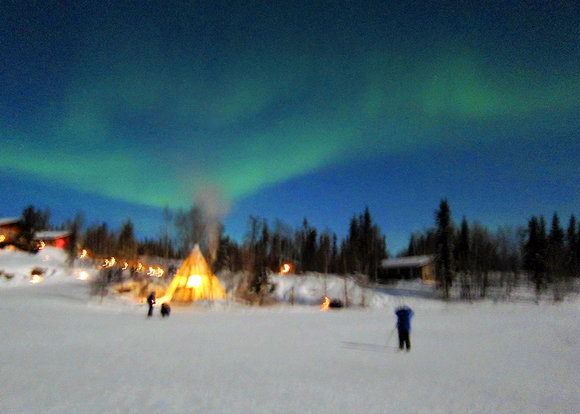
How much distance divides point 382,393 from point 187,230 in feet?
119

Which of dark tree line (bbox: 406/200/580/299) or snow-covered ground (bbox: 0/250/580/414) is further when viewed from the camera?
dark tree line (bbox: 406/200/580/299)

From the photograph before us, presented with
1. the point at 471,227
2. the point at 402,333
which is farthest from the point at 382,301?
the point at 471,227

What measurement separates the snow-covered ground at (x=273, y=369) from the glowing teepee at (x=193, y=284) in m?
11.3

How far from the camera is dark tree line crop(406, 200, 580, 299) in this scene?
145 ft

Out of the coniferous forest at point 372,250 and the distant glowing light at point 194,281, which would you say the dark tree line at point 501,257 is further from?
the distant glowing light at point 194,281

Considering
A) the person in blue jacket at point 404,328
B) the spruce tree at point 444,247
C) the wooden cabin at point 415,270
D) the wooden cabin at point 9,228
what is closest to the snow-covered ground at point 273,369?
the person in blue jacket at point 404,328

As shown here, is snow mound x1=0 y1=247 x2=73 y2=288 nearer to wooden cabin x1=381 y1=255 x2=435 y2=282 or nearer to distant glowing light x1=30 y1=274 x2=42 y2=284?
distant glowing light x1=30 y1=274 x2=42 y2=284

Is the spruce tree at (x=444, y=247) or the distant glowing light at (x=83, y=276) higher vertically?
the spruce tree at (x=444, y=247)

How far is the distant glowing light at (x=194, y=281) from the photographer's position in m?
27.7

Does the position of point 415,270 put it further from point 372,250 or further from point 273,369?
point 273,369

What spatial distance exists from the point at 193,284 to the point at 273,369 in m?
21.0

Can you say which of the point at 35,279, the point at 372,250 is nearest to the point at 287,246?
the point at 372,250

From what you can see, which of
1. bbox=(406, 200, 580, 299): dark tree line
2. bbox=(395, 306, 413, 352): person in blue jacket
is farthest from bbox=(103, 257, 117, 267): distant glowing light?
bbox=(406, 200, 580, 299): dark tree line

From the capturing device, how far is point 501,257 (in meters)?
65.9
